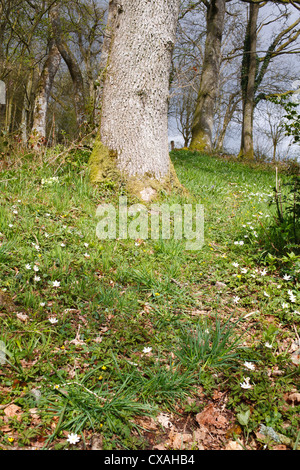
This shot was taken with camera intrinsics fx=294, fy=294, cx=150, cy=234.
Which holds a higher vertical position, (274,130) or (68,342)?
(274,130)

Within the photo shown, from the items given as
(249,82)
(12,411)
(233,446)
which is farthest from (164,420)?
(249,82)

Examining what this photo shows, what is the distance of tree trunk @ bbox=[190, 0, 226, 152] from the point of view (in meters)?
11.3

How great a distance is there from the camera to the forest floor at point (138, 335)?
5.08 ft

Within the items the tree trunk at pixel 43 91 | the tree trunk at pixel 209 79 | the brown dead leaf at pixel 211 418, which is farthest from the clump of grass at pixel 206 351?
the tree trunk at pixel 209 79

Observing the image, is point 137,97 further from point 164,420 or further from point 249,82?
point 249,82

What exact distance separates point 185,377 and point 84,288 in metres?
1.13

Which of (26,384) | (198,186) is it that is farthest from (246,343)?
(198,186)

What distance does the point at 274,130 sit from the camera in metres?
29.9

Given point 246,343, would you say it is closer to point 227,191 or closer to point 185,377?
point 185,377

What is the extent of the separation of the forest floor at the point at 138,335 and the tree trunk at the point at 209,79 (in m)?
8.61

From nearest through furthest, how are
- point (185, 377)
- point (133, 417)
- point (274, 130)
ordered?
point (133, 417)
point (185, 377)
point (274, 130)

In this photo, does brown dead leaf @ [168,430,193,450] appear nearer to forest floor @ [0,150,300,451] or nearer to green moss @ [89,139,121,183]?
forest floor @ [0,150,300,451]

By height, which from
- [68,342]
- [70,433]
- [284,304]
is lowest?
[70,433]

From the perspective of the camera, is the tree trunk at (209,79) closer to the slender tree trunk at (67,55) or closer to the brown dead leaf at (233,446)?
the slender tree trunk at (67,55)
